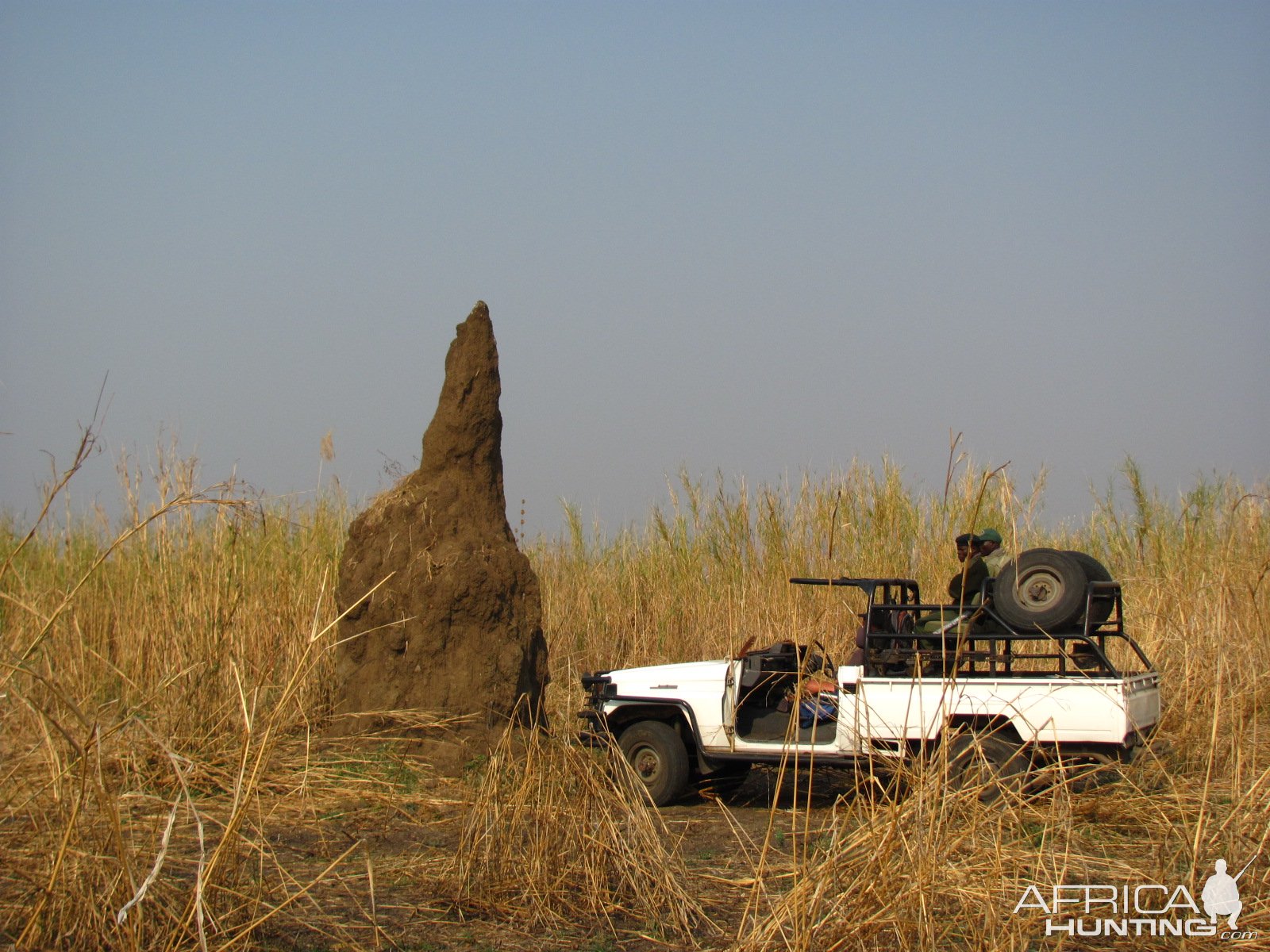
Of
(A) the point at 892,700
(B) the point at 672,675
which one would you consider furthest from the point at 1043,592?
(B) the point at 672,675

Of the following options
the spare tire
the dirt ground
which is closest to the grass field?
the dirt ground

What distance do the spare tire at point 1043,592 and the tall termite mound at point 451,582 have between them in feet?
10.6

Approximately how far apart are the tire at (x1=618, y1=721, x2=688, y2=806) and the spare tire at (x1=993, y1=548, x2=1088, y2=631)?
2349mm

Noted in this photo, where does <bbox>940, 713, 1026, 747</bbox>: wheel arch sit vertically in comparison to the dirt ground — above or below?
above

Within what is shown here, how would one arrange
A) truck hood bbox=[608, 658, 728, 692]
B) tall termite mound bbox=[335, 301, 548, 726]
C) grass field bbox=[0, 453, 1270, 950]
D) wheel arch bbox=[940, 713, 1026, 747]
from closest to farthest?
grass field bbox=[0, 453, 1270, 950]
wheel arch bbox=[940, 713, 1026, 747]
truck hood bbox=[608, 658, 728, 692]
tall termite mound bbox=[335, 301, 548, 726]

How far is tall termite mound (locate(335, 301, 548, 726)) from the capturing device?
7.77 m

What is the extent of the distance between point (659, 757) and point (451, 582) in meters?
1.83

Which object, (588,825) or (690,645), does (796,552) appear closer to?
(690,645)

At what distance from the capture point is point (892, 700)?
6.80 m
